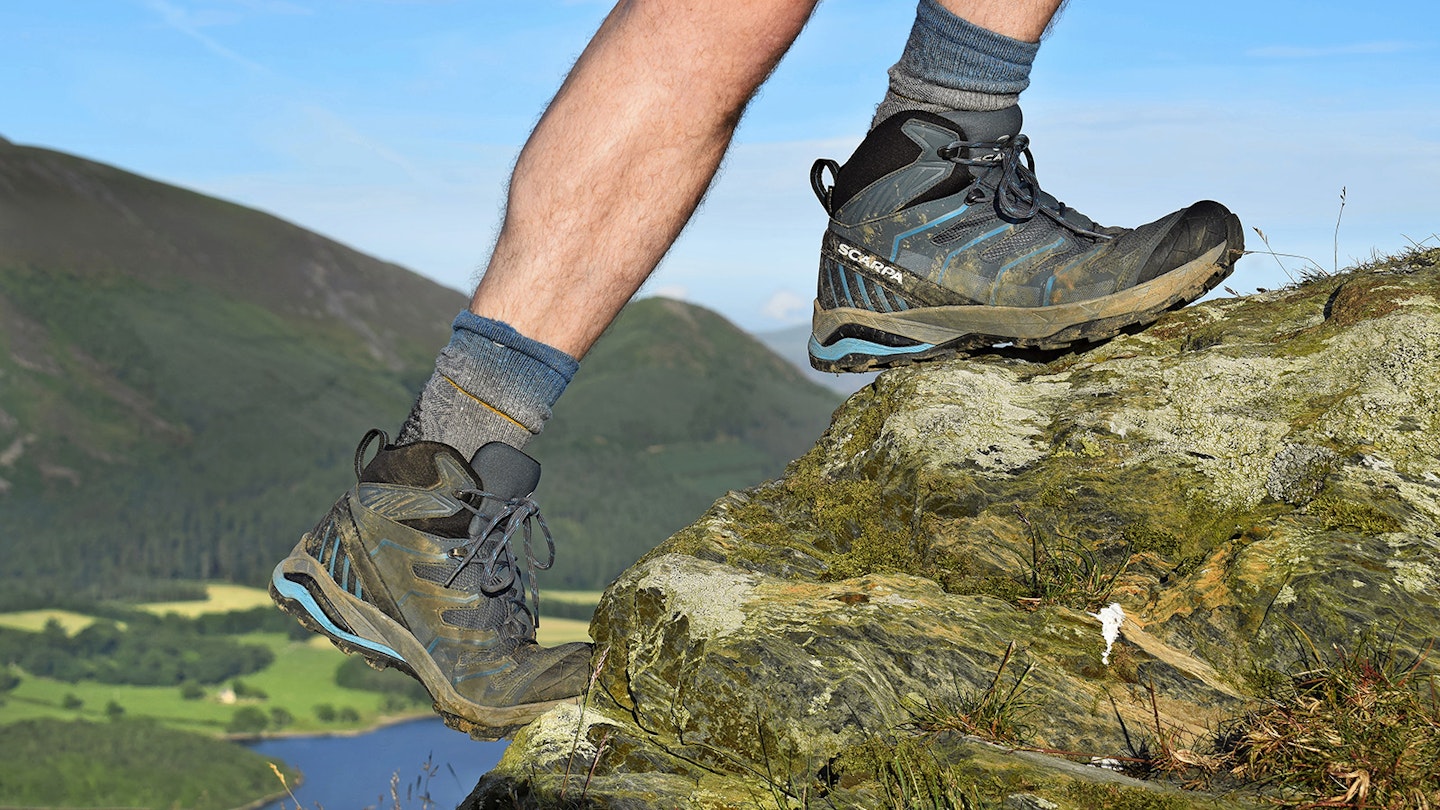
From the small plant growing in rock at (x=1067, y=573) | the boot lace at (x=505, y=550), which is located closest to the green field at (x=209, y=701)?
the boot lace at (x=505, y=550)

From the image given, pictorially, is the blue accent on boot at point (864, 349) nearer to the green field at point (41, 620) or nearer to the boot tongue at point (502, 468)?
the boot tongue at point (502, 468)

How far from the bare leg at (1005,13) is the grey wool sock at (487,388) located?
2.01 meters


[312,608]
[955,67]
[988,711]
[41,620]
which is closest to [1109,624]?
[988,711]

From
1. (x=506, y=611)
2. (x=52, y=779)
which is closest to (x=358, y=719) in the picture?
(x=52, y=779)

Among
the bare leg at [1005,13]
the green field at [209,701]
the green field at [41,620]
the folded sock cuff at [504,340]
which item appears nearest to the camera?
the folded sock cuff at [504,340]

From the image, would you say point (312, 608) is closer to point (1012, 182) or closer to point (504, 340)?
point (504, 340)

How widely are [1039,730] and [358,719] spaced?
17318cm

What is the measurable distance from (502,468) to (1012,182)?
240cm

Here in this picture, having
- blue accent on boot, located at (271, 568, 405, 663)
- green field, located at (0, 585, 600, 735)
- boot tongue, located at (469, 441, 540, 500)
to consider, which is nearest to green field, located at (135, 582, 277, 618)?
green field, located at (0, 585, 600, 735)

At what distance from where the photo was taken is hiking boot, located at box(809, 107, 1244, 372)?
159 inches

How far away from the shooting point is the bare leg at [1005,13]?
3.75m

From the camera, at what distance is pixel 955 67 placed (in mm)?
3895

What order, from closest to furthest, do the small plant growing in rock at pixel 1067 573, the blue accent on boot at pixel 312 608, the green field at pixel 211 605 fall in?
the small plant growing in rock at pixel 1067 573
the blue accent on boot at pixel 312 608
the green field at pixel 211 605

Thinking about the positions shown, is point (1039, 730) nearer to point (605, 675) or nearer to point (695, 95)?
point (605, 675)
